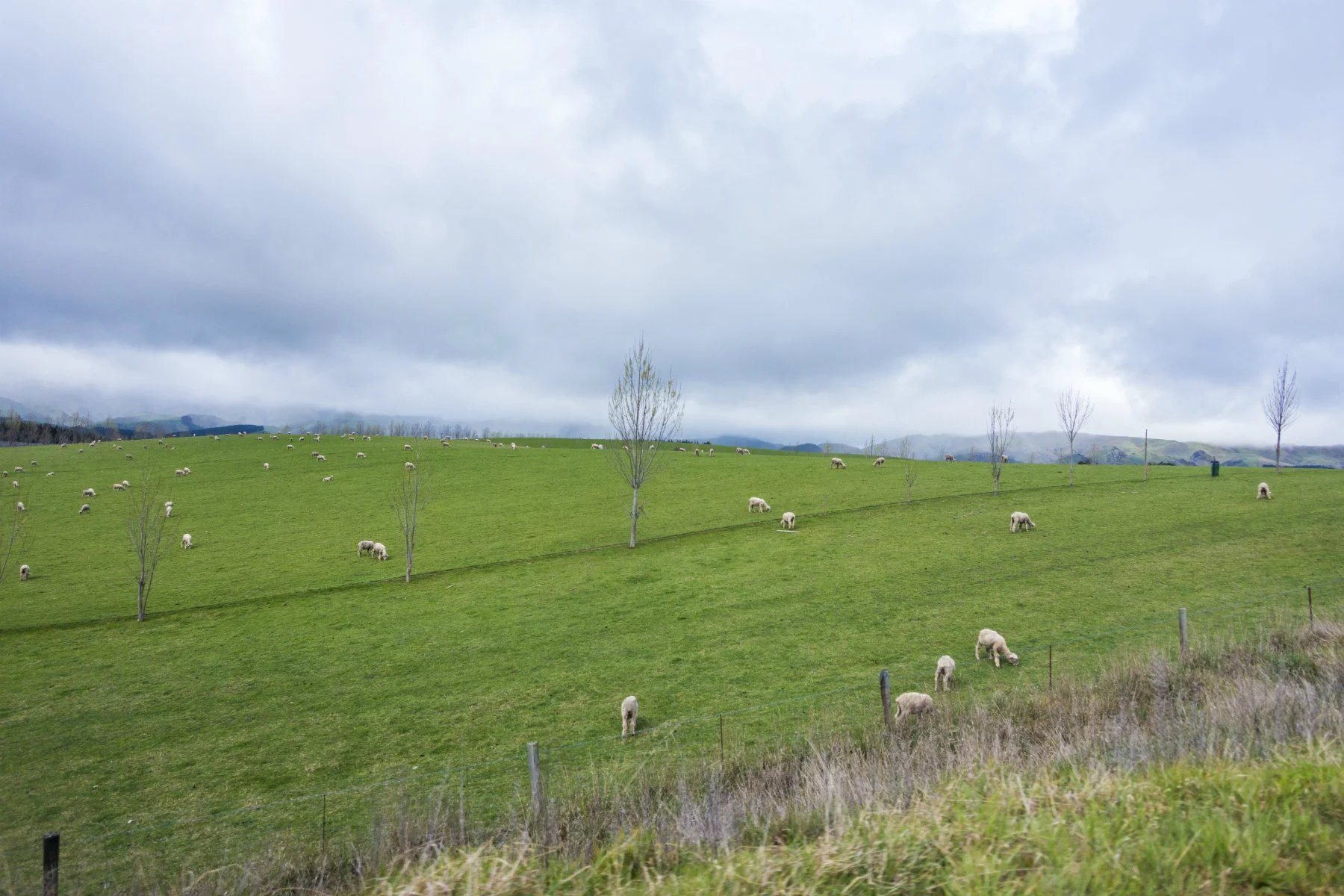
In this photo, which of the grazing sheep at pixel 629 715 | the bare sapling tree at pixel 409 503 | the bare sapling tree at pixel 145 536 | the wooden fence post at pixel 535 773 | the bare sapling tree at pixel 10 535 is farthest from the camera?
the bare sapling tree at pixel 10 535

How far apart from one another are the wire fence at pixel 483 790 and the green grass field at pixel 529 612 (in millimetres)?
357

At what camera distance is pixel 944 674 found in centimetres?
1585

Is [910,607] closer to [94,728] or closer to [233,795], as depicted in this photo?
[233,795]

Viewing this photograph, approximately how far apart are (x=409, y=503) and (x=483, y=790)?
3708 cm

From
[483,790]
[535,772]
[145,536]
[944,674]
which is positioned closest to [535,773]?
[535,772]

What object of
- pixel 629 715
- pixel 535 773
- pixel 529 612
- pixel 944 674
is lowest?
pixel 529 612

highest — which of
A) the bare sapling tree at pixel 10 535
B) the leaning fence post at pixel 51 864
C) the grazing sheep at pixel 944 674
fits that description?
the leaning fence post at pixel 51 864

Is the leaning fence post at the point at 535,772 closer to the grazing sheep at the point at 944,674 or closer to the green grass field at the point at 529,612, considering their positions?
the green grass field at the point at 529,612

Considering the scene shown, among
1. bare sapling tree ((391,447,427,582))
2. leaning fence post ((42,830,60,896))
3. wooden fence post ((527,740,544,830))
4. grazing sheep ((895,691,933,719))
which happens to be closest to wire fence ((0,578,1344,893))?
wooden fence post ((527,740,544,830))

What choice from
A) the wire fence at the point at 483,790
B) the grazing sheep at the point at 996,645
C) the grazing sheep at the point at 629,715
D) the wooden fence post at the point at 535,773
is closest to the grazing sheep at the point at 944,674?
the wire fence at the point at 483,790

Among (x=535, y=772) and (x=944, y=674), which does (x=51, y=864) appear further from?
(x=944, y=674)

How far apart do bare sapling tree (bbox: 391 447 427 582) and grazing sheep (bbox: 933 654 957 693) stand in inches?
999

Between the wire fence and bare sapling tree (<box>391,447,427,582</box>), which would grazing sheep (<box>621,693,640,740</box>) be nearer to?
the wire fence

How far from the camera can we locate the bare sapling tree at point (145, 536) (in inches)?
1077
